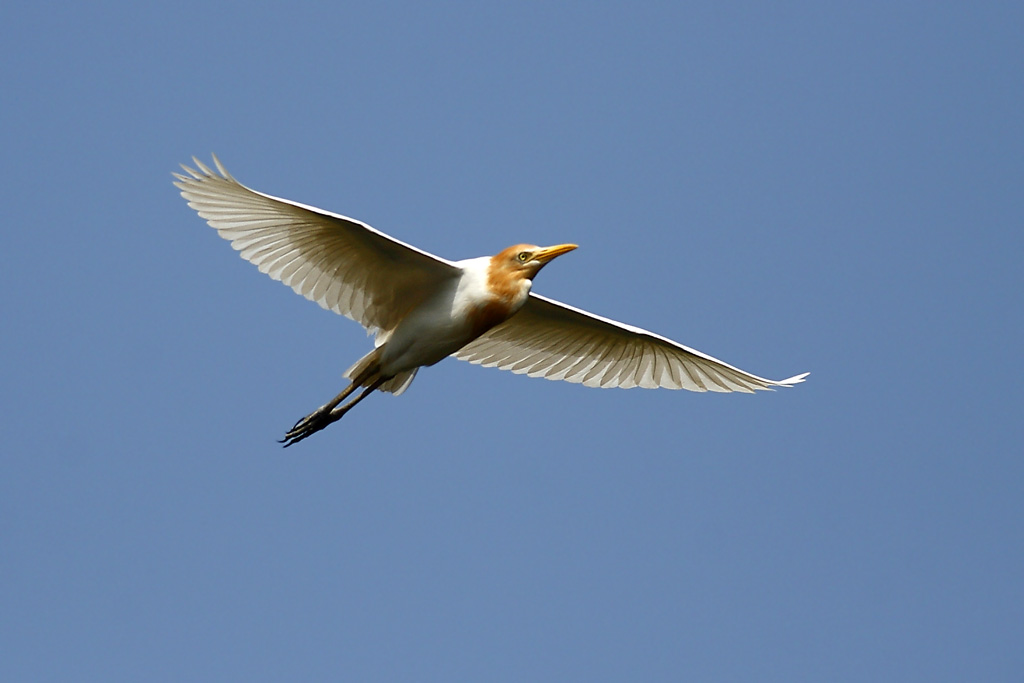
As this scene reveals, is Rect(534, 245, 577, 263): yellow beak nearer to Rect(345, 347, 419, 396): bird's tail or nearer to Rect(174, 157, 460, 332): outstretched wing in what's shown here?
Rect(174, 157, 460, 332): outstretched wing

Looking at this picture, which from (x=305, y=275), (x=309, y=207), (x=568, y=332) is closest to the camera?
(x=309, y=207)

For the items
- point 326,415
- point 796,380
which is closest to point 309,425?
point 326,415

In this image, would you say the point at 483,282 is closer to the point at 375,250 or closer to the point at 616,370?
the point at 375,250

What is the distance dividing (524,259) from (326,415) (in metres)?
3.04

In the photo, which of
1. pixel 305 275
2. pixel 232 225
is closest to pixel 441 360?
pixel 305 275

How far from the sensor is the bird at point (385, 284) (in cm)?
1410

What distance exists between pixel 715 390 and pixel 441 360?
12.1 feet

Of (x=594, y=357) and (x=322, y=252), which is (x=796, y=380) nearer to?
(x=594, y=357)

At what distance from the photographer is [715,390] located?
1641cm

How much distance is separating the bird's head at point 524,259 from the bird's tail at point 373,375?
1757 millimetres

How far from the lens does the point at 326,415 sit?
1512 centimetres

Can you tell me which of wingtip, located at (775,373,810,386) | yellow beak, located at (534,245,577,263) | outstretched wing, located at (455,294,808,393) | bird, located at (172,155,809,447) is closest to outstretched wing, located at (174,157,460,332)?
bird, located at (172,155,809,447)

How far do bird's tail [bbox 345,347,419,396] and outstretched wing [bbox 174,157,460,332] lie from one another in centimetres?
43

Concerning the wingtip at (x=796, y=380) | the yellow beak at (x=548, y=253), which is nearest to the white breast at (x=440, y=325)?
the yellow beak at (x=548, y=253)
